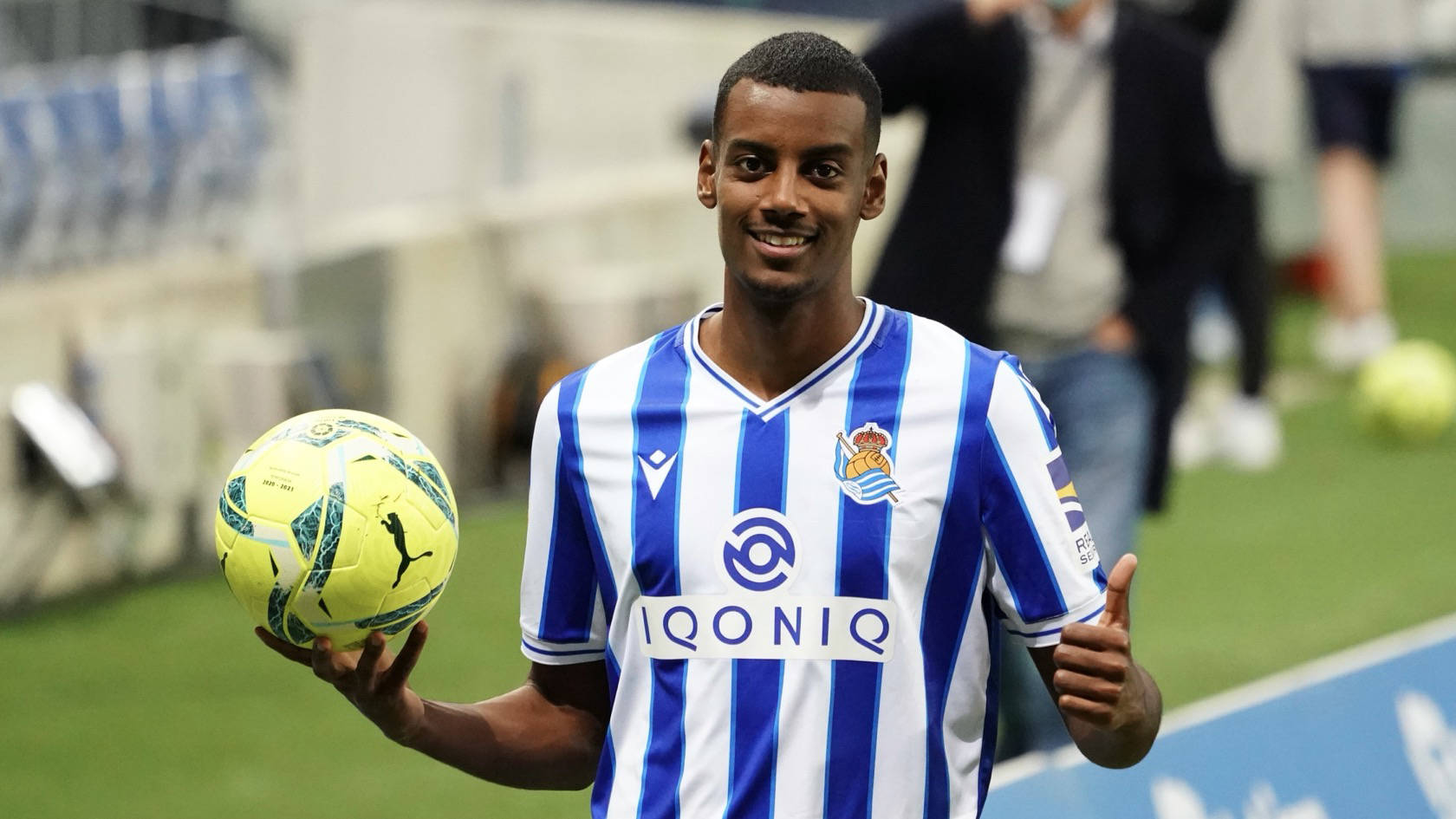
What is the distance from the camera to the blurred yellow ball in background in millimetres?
10898

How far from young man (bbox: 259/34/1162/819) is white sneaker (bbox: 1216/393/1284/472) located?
7924mm

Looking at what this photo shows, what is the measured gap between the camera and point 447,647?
8.05m

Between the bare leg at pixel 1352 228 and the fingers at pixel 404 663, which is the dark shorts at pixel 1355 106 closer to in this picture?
the bare leg at pixel 1352 228

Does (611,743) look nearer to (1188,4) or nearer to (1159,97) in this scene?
(1159,97)

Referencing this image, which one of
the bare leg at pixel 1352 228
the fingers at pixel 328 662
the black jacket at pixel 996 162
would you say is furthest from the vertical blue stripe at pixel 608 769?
the bare leg at pixel 1352 228

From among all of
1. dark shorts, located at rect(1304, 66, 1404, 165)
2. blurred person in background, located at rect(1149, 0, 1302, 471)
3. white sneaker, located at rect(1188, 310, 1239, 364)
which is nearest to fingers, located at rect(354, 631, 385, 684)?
blurred person in background, located at rect(1149, 0, 1302, 471)

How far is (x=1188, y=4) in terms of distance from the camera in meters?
11.5

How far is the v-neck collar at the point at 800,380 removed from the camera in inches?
118

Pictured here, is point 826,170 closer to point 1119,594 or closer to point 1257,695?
point 1119,594

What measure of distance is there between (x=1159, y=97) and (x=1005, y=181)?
0.47 meters

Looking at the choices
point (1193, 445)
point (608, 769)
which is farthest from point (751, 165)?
point (1193, 445)

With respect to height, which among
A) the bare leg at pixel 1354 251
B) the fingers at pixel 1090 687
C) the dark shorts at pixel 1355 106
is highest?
the fingers at pixel 1090 687

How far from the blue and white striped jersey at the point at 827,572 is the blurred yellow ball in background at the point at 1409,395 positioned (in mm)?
8438

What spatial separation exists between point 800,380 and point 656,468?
237 mm
